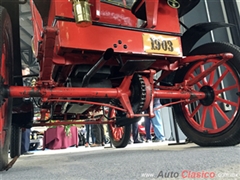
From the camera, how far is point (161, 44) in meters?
1.51

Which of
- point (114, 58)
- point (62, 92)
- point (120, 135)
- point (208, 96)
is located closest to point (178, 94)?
point (208, 96)

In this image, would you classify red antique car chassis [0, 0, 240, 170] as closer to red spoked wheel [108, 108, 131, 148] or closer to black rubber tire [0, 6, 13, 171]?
black rubber tire [0, 6, 13, 171]

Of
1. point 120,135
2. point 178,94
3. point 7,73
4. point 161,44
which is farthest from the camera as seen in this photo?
point 120,135

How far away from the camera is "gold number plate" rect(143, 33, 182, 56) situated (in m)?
1.48

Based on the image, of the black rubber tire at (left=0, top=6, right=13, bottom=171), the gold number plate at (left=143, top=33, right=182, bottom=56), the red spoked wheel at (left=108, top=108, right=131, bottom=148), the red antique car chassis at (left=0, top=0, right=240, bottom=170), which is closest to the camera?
the black rubber tire at (left=0, top=6, right=13, bottom=171)

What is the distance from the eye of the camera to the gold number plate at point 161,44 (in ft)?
4.85

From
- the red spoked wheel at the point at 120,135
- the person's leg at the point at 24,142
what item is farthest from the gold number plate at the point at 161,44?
the person's leg at the point at 24,142

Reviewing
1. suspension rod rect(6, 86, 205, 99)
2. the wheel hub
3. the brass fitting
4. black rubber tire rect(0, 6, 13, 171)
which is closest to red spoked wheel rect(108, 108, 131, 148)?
the wheel hub

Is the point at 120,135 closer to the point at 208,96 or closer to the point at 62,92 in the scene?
the point at 208,96

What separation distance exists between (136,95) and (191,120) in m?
0.66

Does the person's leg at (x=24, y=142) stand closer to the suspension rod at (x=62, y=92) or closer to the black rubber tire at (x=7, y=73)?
the black rubber tire at (x=7, y=73)

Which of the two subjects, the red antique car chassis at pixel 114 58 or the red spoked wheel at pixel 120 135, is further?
the red spoked wheel at pixel 120 135

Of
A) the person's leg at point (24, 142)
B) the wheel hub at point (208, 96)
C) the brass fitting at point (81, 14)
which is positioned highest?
the brass fitting at point (81, 14)

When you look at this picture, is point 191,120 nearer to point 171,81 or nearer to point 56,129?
point 171,81
